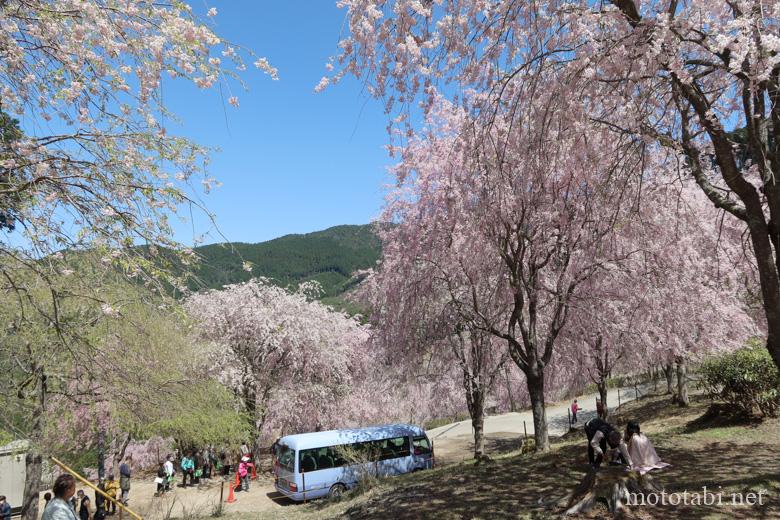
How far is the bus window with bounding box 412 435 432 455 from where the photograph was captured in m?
17.3

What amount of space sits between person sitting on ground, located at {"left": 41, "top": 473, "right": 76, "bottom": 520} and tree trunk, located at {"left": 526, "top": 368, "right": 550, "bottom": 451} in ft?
28.2

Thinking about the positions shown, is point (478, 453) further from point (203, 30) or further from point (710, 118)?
point (203, 30)

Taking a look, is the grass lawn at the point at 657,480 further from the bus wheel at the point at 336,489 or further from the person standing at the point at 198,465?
the person standing at the point at 198,465

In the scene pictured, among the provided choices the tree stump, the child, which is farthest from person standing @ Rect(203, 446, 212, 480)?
the tree stump

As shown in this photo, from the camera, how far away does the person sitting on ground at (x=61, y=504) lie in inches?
204

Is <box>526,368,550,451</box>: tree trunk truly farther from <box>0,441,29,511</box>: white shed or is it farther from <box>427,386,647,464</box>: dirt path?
<box>0,441,29,511</box>: white shed

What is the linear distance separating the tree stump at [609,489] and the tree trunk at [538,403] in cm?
451

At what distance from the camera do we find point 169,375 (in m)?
11.9

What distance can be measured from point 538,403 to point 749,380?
4432mm

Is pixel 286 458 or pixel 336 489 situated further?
pixel 286 458

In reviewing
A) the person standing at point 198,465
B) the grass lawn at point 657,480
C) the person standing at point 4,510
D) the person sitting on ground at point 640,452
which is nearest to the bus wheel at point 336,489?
the grass lawn at point 657,480

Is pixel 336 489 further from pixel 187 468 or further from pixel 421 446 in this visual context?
pixel 187 468

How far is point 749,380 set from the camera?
10391 millimetres

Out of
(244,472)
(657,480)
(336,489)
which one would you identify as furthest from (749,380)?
(244,472)
